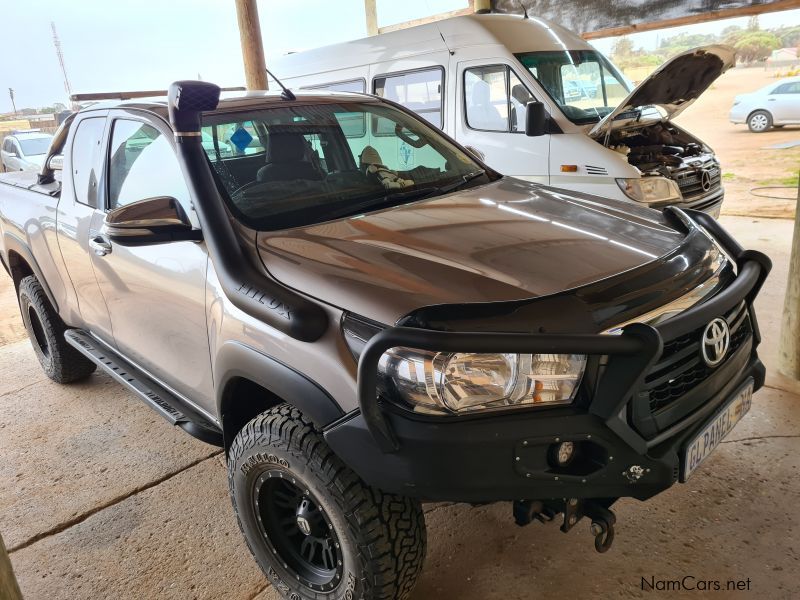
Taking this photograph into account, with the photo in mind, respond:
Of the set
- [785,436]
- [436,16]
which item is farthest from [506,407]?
[436,16]

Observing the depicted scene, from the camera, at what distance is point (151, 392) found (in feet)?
8.55

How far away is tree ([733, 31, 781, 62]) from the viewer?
12.4 metres

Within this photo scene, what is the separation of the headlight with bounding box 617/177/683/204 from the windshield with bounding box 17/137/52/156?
39.8 feet

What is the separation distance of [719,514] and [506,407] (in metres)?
1.40

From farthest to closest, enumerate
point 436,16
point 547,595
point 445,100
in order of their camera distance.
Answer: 1. point 436,16
2. point 445,100
3. point 547,595

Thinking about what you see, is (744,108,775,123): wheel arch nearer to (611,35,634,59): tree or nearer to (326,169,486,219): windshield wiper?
(611,35,634,59): tree

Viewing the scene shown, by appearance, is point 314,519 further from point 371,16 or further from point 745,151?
point 745,151

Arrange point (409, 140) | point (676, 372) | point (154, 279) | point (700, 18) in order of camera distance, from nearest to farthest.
Answer: point (676, 372)
point (154, 279)
point (409, 140)
point (700, 18)

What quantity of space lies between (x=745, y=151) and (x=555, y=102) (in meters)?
9.44

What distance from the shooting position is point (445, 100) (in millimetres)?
5750

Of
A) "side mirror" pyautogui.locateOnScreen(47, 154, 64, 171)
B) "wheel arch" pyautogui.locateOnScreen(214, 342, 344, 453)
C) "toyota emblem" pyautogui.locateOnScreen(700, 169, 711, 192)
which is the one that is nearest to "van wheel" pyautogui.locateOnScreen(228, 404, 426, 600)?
"wheel arch" pyautogui.locateOnScreen(214, 342, 344, 453)

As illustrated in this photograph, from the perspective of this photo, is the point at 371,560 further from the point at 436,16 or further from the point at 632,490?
the point at 436,16

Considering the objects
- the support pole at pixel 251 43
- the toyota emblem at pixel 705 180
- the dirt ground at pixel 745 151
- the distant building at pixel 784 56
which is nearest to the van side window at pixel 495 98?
the toyota emblem at pixel 705 180

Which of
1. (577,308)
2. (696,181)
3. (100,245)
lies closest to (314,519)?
(577,308)
